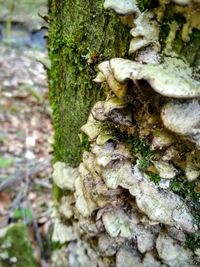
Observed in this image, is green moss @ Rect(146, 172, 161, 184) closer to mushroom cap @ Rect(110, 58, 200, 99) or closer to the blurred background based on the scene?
mushroom cap @ Rect(110, 58, 200, 99)

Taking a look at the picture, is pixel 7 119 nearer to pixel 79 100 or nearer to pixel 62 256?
pixel 62 256

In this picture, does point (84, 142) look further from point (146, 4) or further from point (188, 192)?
point (146, 4)

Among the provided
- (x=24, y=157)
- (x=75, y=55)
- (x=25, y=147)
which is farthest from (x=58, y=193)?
(x=25, y=147)

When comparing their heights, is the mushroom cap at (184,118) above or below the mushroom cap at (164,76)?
below

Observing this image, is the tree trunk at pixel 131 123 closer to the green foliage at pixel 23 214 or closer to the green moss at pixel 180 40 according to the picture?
the green moss at pixel 180 40

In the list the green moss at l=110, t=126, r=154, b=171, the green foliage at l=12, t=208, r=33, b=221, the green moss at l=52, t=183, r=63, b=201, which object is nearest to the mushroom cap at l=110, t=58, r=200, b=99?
the green moss at l=110, t=126, r=154, b=171

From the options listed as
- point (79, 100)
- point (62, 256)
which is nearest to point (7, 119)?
point (62, 256)

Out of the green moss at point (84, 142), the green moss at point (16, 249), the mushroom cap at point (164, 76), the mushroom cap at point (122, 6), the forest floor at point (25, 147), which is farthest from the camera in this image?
the forest floor at point (25, 147)

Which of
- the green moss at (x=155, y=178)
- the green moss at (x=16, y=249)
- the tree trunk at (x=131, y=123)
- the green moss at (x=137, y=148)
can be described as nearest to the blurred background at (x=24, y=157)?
the green moss at (x=16, y=249)
